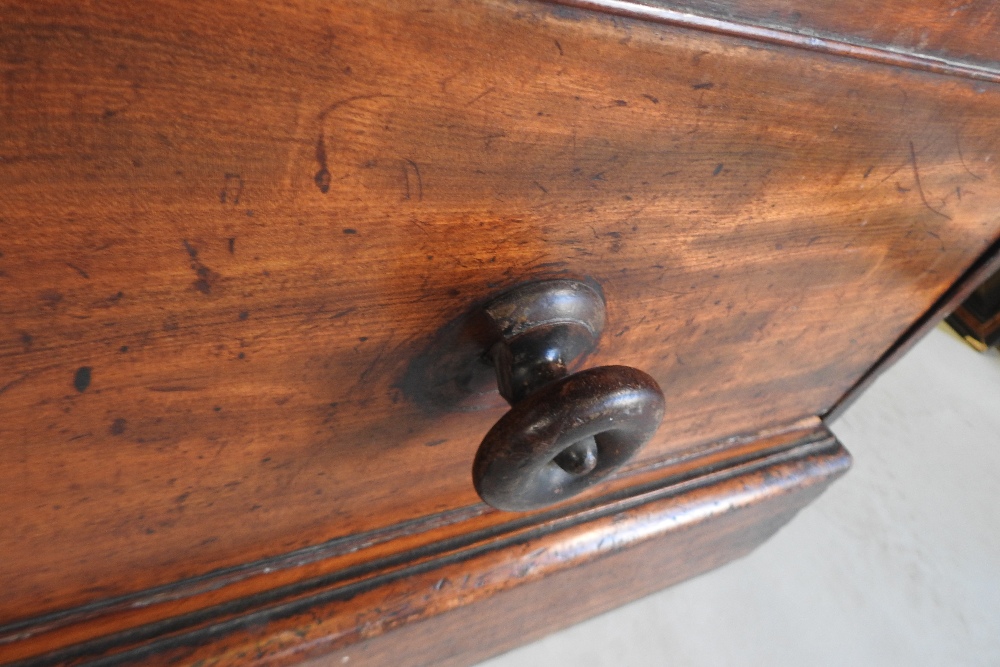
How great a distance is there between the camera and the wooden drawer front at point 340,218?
0.78 feet

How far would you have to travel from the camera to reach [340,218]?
0.29 meters

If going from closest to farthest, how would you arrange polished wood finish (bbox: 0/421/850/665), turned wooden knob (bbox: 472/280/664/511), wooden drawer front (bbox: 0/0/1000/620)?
1. wooden drawer front (bbox: 0/0/1000/620)
2. turned wooden knob (bbox: 472/280/664/511)
3. polished wood finish (bbox: 0/421/850/665)

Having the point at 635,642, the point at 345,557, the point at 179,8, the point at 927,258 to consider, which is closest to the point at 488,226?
the point at 179,8

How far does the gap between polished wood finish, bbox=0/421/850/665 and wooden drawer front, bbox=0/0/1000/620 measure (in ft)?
0.13

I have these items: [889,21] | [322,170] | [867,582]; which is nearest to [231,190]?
[322,170]

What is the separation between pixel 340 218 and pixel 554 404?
0.46 ft

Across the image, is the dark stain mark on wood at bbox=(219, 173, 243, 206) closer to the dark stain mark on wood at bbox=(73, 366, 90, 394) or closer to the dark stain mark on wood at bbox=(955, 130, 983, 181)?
the dark stain mark on wood at bbox=(73, 366, 90, 394)

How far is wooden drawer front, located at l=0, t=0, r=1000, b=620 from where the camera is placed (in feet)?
0.78

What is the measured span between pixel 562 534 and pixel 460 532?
0.11 metres

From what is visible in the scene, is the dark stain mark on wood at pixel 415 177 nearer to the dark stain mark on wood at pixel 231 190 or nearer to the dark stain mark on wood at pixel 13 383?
the dark stain mark on wood at pixel 231 190

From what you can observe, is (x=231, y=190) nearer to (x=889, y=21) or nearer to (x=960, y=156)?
(x=889, y=21)

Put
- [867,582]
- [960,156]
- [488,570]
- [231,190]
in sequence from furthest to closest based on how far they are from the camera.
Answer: [867,582]
[488,570]
[960,156]
[231,190]

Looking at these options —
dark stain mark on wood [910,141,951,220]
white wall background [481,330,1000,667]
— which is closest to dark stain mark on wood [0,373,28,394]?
dark stain mark on wood [910,141,951,220]

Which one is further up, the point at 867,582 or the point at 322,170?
the point at 322,170
